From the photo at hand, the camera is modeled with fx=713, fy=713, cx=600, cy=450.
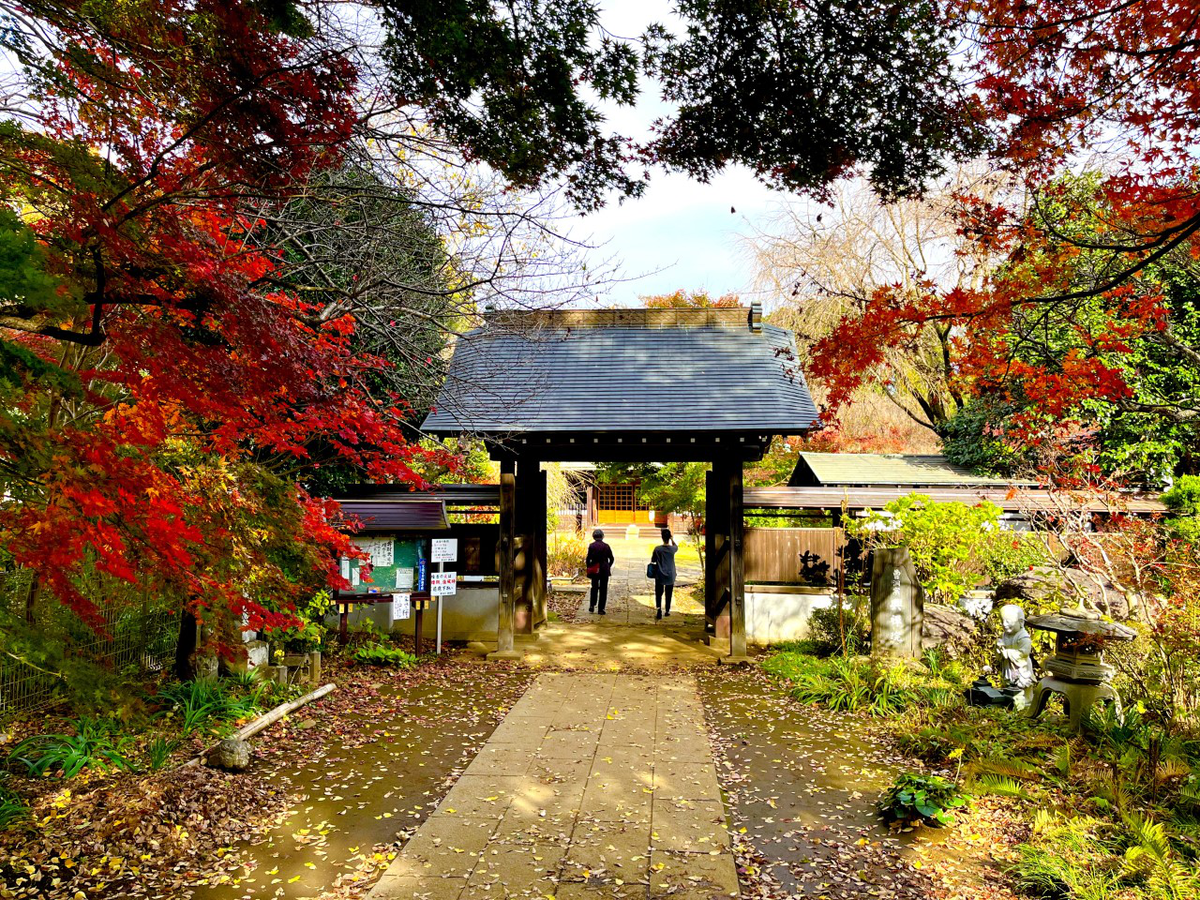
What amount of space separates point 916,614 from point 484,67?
693 cm

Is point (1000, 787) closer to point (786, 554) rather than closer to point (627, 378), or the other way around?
point (786, 554)

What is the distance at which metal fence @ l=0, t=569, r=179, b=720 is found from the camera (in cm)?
256

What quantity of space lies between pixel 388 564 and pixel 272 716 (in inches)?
116

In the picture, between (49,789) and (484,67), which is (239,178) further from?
(49,789)

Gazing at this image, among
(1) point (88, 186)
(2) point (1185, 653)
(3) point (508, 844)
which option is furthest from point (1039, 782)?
(1) point (88, 186)

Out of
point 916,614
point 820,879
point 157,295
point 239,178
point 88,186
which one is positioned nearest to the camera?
point 88,186

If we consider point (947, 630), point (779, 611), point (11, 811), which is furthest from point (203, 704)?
point (947, 630)

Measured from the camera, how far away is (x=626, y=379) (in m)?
10.1

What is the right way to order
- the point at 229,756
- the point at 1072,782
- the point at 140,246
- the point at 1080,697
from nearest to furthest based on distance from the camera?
the point at 140,246
the point at 1072,782
the point at 229,756
the point at 1080,697

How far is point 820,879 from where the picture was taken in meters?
3.75

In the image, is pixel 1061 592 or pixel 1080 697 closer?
pixel 1080 697

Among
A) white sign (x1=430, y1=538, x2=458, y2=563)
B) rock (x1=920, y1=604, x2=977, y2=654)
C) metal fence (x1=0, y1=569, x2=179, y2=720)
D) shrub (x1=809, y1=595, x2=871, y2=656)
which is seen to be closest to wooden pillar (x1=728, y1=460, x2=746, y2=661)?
shrub (x1=809, y1=595, x2=871, y2=656)

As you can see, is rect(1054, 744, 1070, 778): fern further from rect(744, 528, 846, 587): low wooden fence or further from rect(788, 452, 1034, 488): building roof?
rect(788, 452, 1034, 488): building roof

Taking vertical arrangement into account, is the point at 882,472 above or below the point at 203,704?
above
